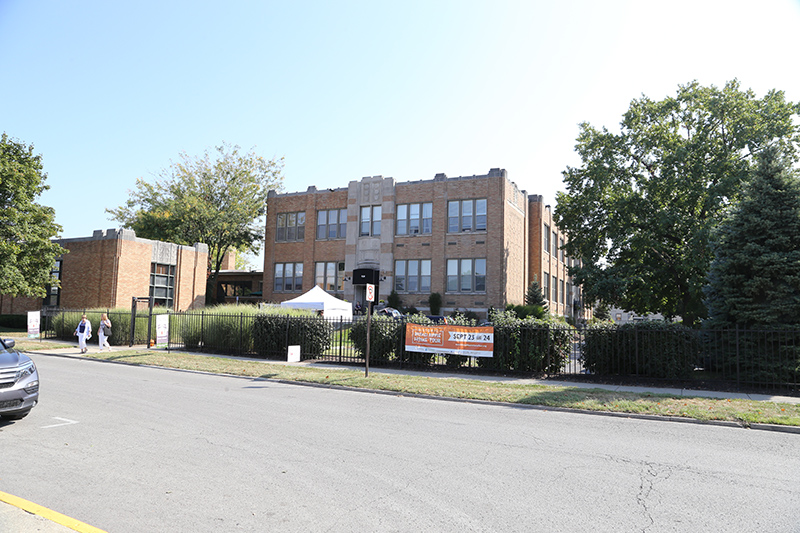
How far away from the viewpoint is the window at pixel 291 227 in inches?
1672

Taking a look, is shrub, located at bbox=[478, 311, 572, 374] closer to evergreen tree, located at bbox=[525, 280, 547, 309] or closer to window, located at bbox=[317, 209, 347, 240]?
evergreen tree, located at bbox=[525, 280, 547, 309]

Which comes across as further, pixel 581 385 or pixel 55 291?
pixel 55 291

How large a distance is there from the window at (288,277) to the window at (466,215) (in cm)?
1305

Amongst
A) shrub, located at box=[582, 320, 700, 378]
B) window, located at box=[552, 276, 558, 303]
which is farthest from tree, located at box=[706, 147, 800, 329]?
window, located at box=[552, 276, 558, 303]

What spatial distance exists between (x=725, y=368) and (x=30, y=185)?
37223 mm

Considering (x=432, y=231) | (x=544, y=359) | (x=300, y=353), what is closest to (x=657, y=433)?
(x=544, y=359)

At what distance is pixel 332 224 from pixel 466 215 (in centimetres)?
1111

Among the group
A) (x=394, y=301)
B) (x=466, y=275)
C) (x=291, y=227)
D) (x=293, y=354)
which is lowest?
(x=293, y=354)

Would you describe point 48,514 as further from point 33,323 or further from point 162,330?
point 33,323

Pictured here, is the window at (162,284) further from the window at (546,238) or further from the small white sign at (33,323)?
the window at (546,238)

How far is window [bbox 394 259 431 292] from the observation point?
37.0 meters

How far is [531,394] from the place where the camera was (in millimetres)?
12305

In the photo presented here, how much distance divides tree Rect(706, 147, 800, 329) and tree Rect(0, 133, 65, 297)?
34201mm

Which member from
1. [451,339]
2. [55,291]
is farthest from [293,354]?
[55,291]
